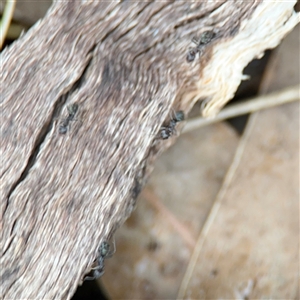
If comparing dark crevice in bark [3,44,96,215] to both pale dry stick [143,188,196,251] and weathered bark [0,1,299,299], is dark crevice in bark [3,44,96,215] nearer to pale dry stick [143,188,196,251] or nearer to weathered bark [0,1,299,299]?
weathered bark [0,1,299,299]

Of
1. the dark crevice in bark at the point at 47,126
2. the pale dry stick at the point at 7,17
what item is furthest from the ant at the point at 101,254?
the pale dry stick at the point at 7,17

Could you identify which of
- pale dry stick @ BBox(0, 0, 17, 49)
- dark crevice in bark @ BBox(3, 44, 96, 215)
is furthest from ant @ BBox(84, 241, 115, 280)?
pale dry stick @ BBox(0, 0, 17, 49)

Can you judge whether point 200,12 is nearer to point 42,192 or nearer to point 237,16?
point 237,16

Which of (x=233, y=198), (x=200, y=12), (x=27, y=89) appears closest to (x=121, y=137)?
(x=27, y=89)

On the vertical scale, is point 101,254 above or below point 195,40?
below

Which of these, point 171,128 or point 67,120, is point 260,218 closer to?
point 171,128

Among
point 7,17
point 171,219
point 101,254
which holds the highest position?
point 7,17

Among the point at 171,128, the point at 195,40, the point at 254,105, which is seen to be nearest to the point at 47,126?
the point at 171,128
